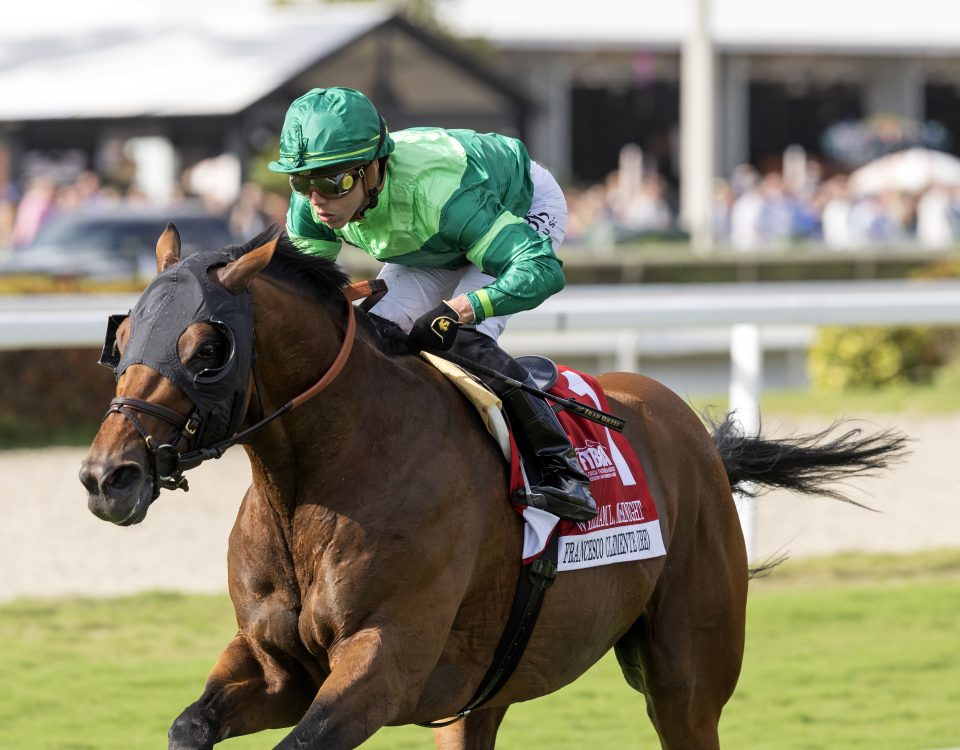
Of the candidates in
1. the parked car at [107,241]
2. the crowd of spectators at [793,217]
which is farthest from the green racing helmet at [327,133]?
the crowd of spectators at [793,217]

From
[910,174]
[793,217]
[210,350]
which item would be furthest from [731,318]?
[910,174]

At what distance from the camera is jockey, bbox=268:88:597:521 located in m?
3.36

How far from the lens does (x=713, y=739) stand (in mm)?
4062

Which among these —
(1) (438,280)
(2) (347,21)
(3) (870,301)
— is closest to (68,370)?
(3) (870,301)

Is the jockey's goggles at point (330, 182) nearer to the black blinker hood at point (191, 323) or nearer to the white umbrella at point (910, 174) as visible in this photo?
the black blinker hood at point (191, 323)

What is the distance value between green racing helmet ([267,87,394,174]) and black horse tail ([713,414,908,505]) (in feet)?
5.31

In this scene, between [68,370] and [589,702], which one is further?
[68,370]

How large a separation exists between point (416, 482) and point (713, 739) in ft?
3.99

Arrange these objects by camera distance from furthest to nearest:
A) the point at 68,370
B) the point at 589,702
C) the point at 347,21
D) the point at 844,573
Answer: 1. the point at 347,21
2. the point at 68,370
3. the point at 844,573
4. the point at 589,702

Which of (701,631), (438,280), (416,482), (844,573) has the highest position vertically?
(438,280)

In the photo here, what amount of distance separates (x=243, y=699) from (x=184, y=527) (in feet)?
15.7

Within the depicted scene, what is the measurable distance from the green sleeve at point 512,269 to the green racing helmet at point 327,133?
1.09 ft

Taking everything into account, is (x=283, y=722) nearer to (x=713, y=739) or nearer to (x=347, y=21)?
(x=713, y=739)

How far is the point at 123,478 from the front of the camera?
2869 millimetres
